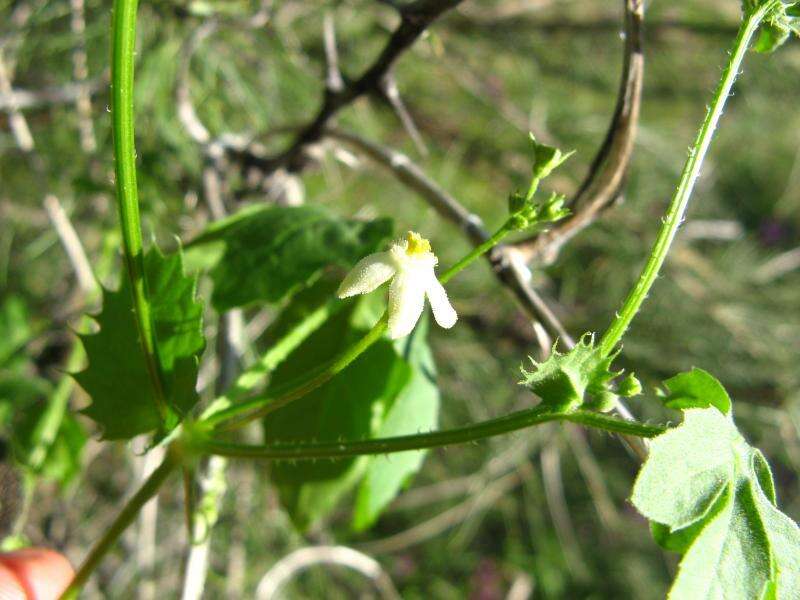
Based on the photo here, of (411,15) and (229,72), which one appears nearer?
(411,15)

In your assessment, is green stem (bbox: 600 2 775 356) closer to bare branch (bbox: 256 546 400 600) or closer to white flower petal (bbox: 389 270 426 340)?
white flower petal (bbox: 389 270 426 340)

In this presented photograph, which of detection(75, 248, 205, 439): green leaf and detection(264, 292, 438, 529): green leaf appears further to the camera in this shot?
detection(264, 292, 438, 529): green leaf

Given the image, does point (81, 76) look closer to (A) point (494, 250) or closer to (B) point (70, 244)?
(B) point (70, 244)

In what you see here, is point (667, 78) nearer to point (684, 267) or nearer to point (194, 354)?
point (684, 267)

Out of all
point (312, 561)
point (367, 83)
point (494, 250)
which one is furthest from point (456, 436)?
point (312, 561)

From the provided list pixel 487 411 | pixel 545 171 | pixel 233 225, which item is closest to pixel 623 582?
pixel 487 411

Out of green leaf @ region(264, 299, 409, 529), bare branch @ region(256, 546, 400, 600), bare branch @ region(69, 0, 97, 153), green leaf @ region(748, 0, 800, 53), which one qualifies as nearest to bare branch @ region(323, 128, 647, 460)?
green leaf @ region(264, 299, 409, 529)
